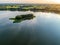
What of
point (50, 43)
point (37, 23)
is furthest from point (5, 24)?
point (50, 43)

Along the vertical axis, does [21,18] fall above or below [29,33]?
above

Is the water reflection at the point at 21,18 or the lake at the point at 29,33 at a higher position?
the water reflection at the point at 21,18

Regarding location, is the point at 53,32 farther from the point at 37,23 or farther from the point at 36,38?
the point at 37,23

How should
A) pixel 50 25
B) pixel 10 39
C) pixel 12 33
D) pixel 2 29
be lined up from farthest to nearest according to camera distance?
1. pixel 50 25
2. pixel 2 29
3. pixel 12 33
4. pixel 10 39

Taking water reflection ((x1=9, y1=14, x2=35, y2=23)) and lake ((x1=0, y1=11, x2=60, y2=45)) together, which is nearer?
lake ((x1=0, y1=11, x2=60, y2=45))

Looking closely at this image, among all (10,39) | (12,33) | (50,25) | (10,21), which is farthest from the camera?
(10,21)

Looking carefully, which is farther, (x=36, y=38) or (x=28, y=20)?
(x=28, y=20)

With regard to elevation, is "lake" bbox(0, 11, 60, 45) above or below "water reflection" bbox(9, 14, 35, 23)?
below

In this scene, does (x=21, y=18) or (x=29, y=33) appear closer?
(x=29, y=33)

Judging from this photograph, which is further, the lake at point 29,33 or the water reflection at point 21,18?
the water reflection at point 21,18

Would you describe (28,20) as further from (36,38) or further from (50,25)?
(36,38)
